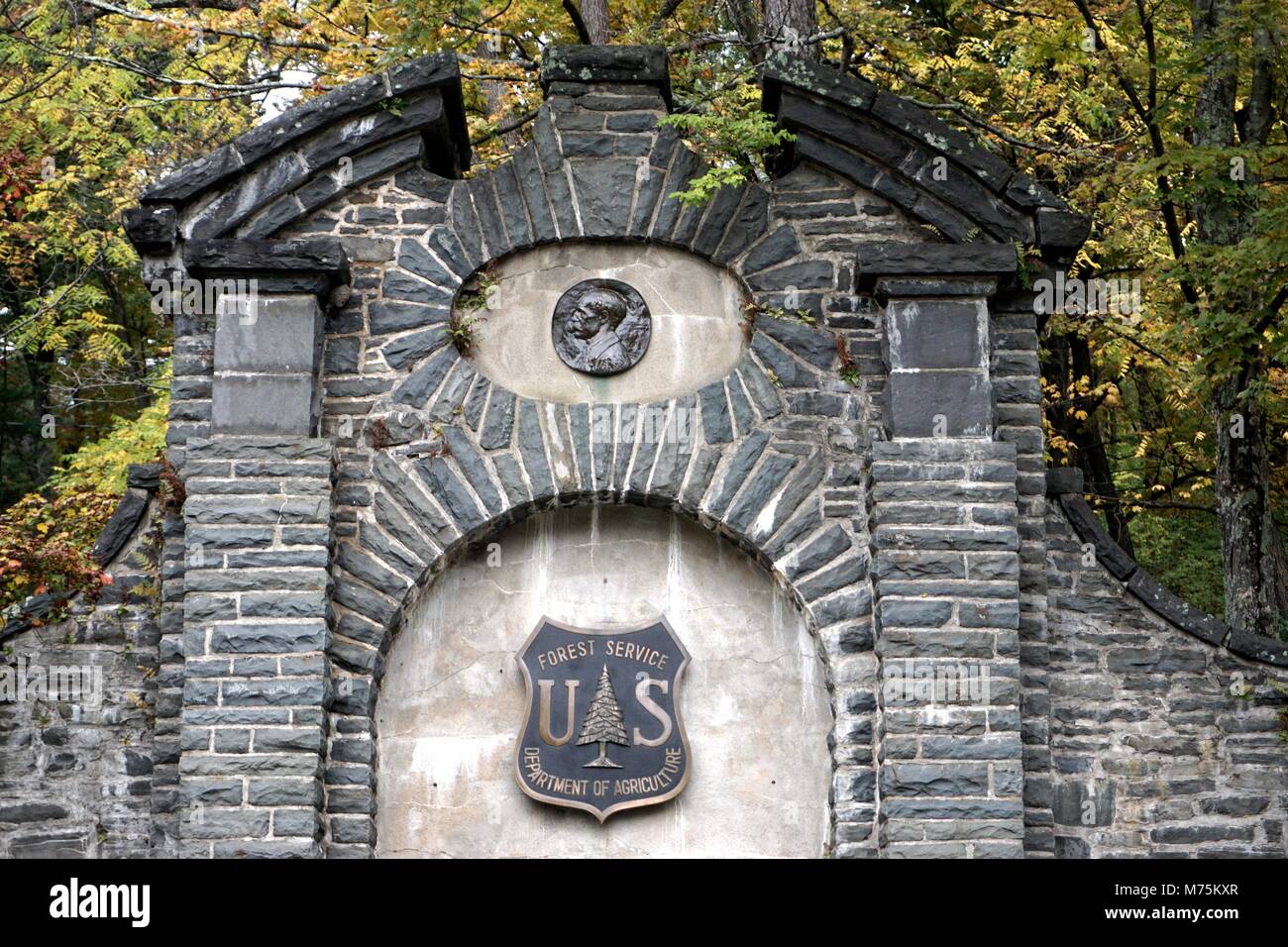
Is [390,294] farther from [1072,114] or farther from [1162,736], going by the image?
[1072,114]

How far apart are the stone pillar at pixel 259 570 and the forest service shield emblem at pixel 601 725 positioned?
1109 millimetres

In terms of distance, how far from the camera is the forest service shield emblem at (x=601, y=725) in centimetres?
885

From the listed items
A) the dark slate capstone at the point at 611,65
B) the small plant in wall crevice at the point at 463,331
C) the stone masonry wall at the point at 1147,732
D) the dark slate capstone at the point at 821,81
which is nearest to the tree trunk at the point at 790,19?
the dark slate capstone at the point at 611,65

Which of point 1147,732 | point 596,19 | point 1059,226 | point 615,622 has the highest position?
point 596,19

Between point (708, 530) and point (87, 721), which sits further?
point (87, 721)

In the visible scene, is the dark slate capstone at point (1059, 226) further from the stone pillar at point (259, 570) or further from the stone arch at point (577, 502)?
the stone pillar at point (259, 570)

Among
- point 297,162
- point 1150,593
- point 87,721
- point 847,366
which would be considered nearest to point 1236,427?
point 1150,593

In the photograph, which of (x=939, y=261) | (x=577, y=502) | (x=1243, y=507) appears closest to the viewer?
(x=939, y=261)

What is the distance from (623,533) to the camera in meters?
9.34

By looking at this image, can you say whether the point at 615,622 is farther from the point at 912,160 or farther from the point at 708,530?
the point at 912,160

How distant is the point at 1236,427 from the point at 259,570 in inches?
285
